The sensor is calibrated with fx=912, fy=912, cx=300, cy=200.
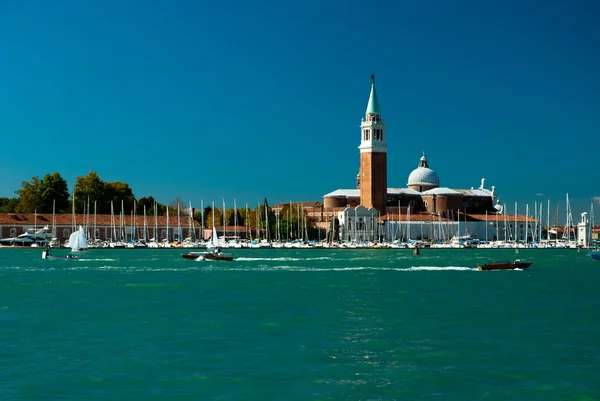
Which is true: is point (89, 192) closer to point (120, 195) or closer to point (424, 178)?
point (120, 195)

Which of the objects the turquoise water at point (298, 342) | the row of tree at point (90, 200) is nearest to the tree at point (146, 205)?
the row of tree at point (90, 200)

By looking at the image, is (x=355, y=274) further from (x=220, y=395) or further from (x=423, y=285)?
(x=220, y=395)

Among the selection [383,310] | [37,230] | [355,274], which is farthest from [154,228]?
[383,310]

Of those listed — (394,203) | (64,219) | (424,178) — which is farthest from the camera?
(424,178)

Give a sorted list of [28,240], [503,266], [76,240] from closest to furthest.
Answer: [503,266]
[76,240]
[28,240]

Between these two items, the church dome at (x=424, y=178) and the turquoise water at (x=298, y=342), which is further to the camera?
the church dome at (x=424, y=178)

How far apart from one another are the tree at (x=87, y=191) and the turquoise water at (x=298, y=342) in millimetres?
53774

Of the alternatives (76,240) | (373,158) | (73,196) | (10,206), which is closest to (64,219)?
(73,196)

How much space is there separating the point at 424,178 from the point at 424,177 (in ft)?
0.45

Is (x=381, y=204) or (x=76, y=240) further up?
(x=381, y=204)

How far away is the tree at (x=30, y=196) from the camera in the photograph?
3349 inches

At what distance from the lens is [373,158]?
95812 millimetres

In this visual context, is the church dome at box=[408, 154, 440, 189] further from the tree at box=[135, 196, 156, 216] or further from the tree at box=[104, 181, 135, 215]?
the tree at box=[104, 181, 135, 215]

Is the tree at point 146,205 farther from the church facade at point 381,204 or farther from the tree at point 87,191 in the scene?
the church facade at point 381,204
